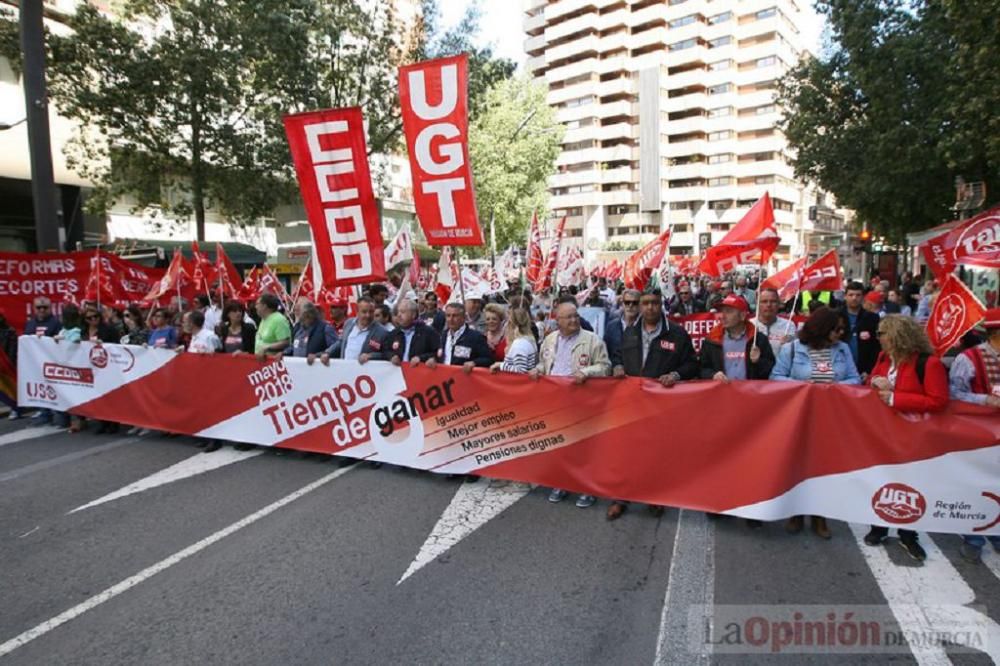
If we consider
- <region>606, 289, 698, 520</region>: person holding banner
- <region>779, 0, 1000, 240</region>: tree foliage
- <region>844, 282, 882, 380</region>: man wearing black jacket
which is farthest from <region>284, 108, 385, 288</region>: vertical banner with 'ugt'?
<region>779, 0, 1000, 240</region>: tree foliage

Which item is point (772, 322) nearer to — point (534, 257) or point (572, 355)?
point (572, 355)

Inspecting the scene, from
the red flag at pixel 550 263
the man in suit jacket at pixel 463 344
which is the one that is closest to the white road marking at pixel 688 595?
the man in suit jacket at pixel 463 344

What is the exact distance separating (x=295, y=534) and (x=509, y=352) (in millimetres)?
2437

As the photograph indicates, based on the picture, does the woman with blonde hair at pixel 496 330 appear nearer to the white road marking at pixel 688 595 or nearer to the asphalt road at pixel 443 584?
the asphalt road at pixel 443 584

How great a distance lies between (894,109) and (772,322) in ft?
49.7

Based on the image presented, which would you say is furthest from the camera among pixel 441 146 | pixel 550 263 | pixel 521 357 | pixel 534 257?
pixel 534 257

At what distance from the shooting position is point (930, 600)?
146 inches

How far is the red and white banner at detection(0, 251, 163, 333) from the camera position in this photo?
9578mm

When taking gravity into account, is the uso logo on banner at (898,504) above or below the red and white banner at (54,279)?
below

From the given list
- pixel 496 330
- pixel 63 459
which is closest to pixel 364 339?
pixel 496 330

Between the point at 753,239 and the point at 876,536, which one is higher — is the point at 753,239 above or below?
above

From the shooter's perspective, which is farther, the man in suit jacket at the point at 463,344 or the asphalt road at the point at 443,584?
the man in suit jacket at the point at 463,344

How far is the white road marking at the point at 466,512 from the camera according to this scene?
4438 millimetres

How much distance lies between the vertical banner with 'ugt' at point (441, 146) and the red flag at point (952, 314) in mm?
3946
